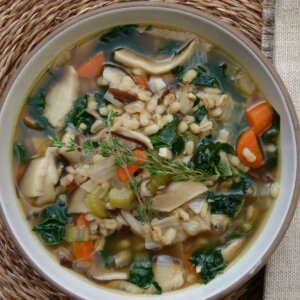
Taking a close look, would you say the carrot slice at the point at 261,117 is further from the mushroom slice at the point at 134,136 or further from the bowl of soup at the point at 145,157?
the mushroom slice at the point at 134,136

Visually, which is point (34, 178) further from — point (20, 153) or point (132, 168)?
point (132, 168)

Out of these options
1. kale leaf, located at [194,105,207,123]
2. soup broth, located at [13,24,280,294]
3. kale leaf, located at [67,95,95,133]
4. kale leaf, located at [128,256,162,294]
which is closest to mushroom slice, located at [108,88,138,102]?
soup broth, located at [13,24,280,294]

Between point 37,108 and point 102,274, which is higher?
point 37,108

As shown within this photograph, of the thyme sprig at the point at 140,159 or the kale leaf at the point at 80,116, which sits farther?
the kale leaf at the point at 80,116

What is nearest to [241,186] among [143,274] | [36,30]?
[143,274]

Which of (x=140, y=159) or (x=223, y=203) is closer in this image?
(x=140, y=159)

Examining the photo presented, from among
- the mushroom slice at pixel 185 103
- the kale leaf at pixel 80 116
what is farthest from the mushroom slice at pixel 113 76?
the mushroom slice at pixel 185 103
